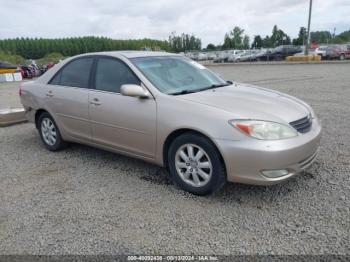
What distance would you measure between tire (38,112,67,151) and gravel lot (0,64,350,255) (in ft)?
1.91

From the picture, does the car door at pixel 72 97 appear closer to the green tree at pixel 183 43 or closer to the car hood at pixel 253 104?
the car hood at pixel 253 104

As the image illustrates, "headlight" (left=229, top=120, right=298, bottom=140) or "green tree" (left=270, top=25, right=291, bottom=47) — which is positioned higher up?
"green tree" (left=270, top=25, right=291, bottom=47)

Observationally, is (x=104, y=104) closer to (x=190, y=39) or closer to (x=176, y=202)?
(x=176, y=202)

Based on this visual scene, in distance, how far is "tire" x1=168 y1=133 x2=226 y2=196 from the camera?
11.4ft

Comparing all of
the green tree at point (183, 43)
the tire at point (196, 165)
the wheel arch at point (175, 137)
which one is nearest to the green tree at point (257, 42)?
the green tree at point (183, 43)

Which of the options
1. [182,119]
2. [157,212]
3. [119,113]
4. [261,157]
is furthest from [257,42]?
[157,212]

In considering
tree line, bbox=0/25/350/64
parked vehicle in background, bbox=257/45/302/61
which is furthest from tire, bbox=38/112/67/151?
tree line, bbox=0/25/350/64

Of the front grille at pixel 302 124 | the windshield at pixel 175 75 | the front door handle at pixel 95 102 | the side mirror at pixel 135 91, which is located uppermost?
the windshield at pixel 175 75

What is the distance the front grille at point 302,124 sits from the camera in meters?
3.49

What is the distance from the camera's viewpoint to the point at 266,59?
40250 millimetres

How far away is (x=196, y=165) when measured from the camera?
3619mm

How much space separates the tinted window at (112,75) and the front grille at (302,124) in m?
1.87

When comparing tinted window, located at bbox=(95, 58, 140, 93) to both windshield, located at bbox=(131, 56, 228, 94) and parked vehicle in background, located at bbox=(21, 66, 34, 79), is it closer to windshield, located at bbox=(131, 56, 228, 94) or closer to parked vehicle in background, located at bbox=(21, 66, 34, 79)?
windshield, located at bbox=(131, 56, 228, 94)

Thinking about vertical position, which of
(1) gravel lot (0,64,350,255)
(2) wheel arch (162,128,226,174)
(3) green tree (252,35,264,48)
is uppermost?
(3) green tree (252,35,264,48)
